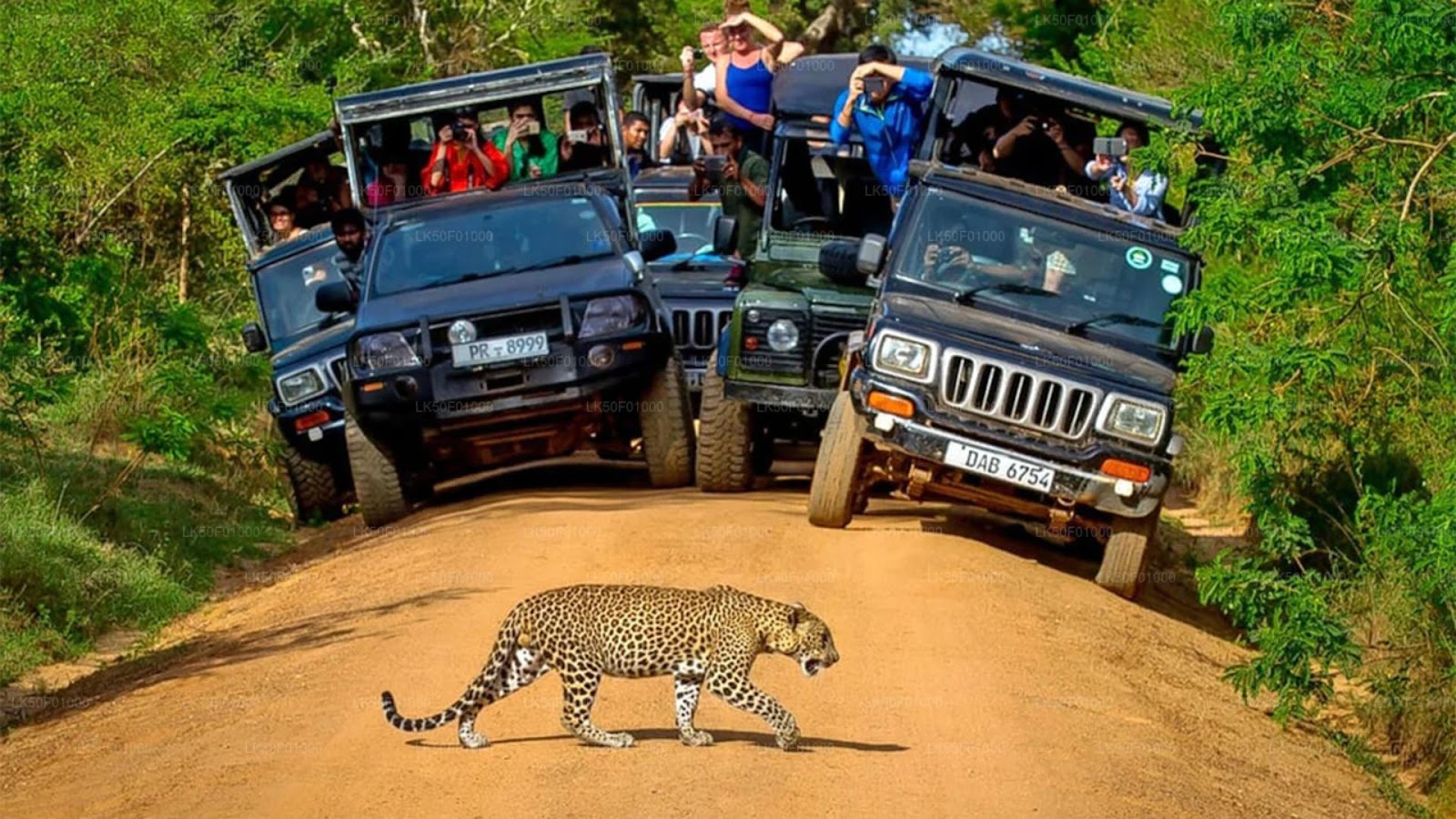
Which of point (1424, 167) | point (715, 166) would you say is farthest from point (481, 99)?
point (1424, 167)

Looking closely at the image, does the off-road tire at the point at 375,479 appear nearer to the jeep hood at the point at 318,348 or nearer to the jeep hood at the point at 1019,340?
the jeep hood at the point at 318,348

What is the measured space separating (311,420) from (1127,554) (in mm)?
6261

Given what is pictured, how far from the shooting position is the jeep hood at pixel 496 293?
14.4m

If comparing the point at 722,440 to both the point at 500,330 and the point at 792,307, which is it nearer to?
the point at 792,307

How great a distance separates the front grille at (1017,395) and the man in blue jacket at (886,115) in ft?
11.1

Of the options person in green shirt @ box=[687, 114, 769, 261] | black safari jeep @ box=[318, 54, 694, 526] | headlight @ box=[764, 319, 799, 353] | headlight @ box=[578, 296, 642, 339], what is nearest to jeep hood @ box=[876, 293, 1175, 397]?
headlight @ box=[764, 319, 799, 353]

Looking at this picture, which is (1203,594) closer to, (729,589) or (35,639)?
(729,589)

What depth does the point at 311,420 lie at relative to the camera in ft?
54.1

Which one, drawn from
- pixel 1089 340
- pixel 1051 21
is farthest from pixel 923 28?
pixel 1089 340

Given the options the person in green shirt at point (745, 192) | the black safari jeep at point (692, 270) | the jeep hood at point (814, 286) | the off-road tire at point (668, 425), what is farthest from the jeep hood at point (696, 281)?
the off-road tire at point (668, 425)

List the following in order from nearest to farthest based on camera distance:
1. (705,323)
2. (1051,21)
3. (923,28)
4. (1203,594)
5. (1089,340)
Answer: (1203,594) < (1089,340) < (705,323) < (1051,21) < (923,28)

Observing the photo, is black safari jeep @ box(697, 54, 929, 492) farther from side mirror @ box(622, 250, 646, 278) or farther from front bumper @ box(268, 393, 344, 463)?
front bumper @ box(268, 393, 344, 463)

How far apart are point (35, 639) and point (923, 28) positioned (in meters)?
29.1

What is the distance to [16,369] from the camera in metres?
15.6
